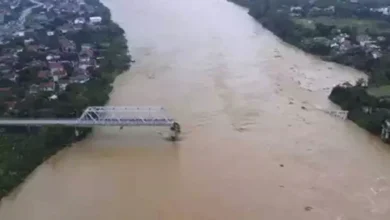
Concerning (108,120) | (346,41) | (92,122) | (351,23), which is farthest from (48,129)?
(351,23)

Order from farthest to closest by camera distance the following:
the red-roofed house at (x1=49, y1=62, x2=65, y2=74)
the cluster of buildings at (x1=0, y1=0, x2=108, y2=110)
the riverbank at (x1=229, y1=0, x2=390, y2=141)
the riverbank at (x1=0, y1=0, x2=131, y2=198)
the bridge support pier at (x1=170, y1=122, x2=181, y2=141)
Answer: the red-roofed house at (x1=49, y1=62, x2=65, y2=74) < the cluster of buildings at (x1=0, y1=0, x2=108, y2=110) < the riverbank at (x1=229, y1=0, x2=390, y2=141) < the bridge support pier at (x1=170, y1=122, x2=181, y2=141) < the riverbank at (x1=0, y1=0, x2=131, y2=198)

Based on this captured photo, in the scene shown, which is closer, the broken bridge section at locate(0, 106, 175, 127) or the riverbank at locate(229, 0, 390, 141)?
the broken bridge section at locate(0, 106, 175, 127)

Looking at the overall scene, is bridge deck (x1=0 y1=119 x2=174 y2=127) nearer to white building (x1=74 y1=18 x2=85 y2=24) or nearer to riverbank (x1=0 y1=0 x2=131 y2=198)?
riverbank (x1=0 y1=0 x2=131 y2=198)

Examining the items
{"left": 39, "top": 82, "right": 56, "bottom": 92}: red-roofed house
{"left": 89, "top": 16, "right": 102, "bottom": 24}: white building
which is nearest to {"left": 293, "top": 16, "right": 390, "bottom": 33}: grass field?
{"left": 89, "top": 16, "right": 102, "bottom": 24}: white building

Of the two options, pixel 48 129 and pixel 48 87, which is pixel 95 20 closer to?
pixel 48 87

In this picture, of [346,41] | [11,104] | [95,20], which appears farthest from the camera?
[95,20]

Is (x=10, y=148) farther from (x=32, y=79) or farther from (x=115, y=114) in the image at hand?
(x=32, y=79)
